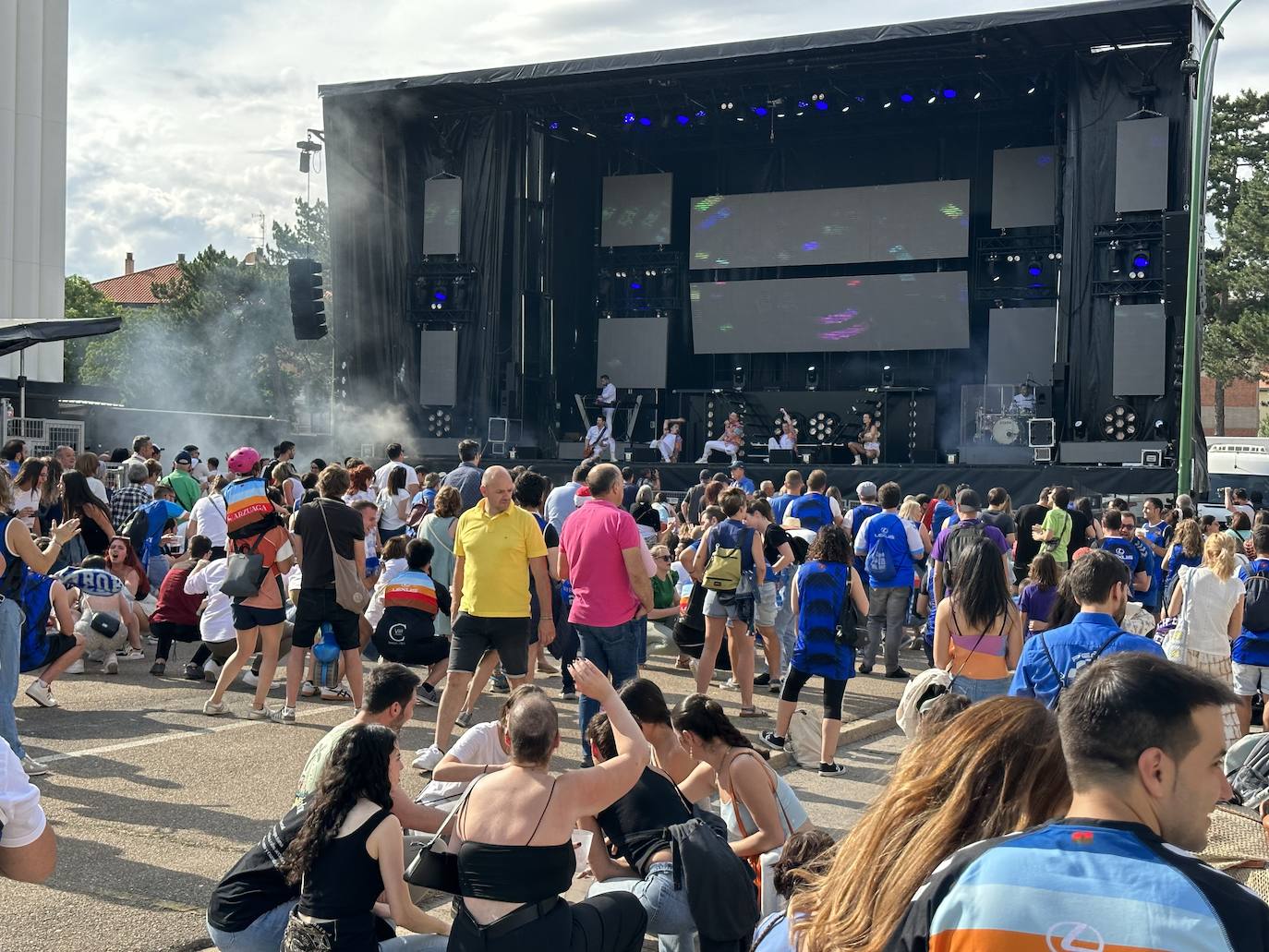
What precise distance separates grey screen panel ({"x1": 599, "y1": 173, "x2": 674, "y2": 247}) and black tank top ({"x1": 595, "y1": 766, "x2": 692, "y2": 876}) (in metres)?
21.7

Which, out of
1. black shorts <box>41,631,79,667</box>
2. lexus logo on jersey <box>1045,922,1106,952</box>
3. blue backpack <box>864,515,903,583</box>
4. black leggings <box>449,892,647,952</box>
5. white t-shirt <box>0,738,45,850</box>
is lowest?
black leggings <box>449,892,647,952</box>

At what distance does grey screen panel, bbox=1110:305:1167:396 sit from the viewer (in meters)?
19.3

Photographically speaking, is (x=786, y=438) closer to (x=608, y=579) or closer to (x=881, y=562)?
(x=881, y=562)

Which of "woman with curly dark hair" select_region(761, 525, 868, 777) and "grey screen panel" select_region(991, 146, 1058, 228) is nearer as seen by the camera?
"woman with curly dark hair" select_region(761, 525, 868, 777)

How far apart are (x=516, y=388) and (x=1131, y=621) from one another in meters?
15.2

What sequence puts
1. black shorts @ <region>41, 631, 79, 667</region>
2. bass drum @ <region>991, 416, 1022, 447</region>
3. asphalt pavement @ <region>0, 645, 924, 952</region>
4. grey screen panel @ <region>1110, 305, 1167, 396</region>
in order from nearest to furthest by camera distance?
asphalt pavement @ <region>0, 645, 924, 952</region> → black shorts @ <region>41, 631, 79, 667</region> → grey screen panel @ <region>1110, 305, 1167, 396</region> → bass drum @ <region>991, 416, 1022, 447</region>

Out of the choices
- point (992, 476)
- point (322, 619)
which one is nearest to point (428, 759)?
point (322, 619)

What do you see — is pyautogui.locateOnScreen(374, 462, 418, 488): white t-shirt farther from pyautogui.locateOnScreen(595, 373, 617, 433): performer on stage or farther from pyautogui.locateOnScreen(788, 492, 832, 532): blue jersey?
pyautogui.locateOnScreen(595, 373, 617, 433): performer on stage

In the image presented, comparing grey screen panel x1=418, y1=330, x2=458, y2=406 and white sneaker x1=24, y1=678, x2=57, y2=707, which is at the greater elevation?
grey screen panel x1=418, y1=330, x2=458, y2=406

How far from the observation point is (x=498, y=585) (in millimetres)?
7547

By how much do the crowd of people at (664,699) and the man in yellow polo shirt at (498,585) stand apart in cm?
2

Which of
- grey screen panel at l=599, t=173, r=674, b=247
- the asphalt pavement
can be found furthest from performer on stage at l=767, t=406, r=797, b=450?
the asphalt pavement

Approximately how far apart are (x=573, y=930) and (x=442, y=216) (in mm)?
20023

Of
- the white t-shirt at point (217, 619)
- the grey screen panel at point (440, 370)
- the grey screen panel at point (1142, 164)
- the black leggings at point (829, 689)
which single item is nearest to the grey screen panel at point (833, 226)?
the grey screen panel at point (1142, 164)
